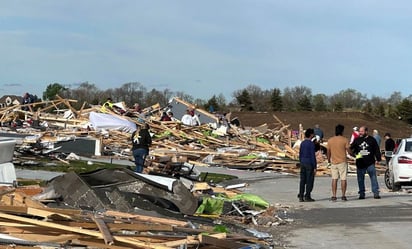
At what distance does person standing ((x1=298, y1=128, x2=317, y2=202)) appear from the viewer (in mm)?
16062

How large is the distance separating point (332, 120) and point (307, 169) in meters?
57.6

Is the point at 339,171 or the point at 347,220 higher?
the point at 339,171

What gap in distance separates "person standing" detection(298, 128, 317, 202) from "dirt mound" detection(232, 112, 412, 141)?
163 feet

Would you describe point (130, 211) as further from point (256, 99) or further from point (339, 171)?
point (256, 99)

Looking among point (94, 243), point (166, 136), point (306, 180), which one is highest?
point (166, 136)

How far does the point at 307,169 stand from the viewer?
16.2m

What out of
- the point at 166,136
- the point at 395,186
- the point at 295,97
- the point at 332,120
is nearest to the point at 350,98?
the point at 295,97

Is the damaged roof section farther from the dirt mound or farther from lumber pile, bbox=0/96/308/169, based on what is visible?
the dirt mound

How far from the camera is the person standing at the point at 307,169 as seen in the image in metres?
16.1

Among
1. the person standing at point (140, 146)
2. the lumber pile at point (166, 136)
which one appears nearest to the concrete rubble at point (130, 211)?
the person standing at point (140, 146)

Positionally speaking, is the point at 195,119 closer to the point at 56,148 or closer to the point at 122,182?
the point at 56,148

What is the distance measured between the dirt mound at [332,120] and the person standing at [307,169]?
4968cm

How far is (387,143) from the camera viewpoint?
2691 cm

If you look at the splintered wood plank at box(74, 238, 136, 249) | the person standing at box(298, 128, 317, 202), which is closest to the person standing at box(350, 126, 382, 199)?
the person standing at box(298, 128, 317, 202)
